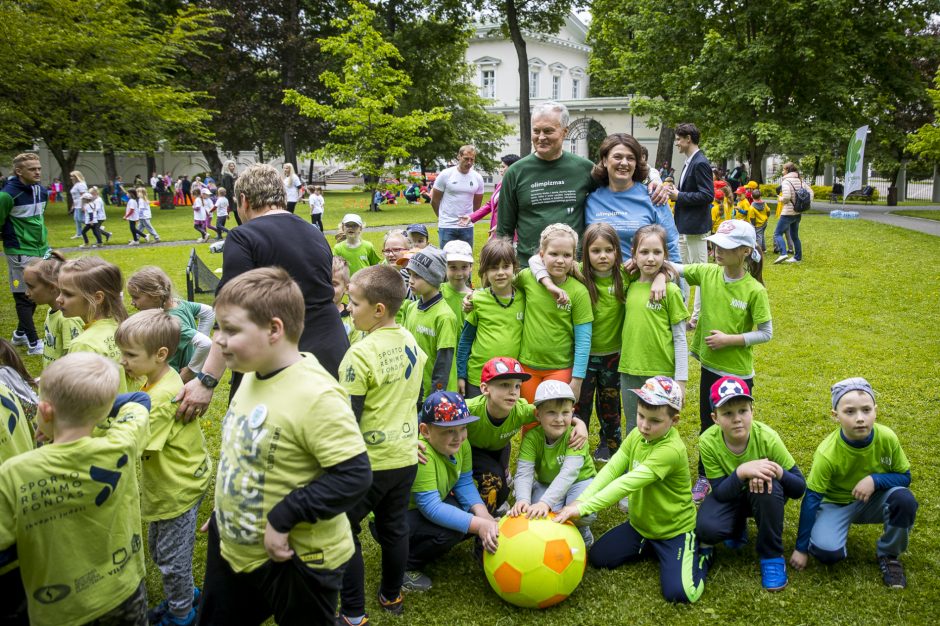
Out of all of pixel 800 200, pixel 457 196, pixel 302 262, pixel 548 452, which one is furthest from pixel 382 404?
pixel 800 200

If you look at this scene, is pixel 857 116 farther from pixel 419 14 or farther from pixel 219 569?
pixel 219 569

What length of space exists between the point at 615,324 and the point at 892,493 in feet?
6.60

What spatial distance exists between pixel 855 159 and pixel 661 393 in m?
22.5

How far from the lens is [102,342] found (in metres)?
3.82

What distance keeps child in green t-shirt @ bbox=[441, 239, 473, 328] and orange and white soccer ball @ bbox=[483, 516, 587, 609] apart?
176 cm

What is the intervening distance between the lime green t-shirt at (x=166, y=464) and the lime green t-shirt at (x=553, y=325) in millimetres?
2358

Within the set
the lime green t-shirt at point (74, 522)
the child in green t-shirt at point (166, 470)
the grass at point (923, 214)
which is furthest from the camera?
the grass at point (923, 214)

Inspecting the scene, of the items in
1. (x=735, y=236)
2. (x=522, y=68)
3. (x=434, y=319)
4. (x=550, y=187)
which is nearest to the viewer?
(x=434, y=319)

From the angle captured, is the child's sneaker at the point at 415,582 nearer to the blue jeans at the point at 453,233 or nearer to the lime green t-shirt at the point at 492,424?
the lime green t-shirt at the point at 492,424

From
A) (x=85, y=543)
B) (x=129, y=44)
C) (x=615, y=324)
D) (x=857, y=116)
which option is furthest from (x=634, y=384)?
(x=129, y=44)

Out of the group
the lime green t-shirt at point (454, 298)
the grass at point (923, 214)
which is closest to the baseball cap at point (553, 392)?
the lime green t-shirt at point (454, 298)

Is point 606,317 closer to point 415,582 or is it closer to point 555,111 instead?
point 555,111

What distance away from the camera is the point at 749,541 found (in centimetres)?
434

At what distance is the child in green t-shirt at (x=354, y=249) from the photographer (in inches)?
322
